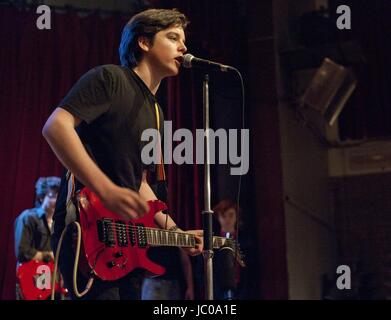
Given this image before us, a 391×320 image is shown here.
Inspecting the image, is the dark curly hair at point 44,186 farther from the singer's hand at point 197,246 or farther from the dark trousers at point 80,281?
the dark trousers at point 80,281

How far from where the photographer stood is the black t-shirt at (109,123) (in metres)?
2.06

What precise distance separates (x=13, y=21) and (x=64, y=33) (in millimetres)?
446

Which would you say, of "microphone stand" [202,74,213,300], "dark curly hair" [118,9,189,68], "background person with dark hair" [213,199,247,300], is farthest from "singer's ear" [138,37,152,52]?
"background person with dark hair" [213,199,247,300]

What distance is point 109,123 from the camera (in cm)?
216

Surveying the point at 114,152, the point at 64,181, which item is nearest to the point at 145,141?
the point at 114,152

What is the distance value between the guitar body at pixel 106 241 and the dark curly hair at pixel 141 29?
0.67 meters

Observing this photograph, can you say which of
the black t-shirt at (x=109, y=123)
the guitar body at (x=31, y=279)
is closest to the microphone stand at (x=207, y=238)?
the black t-shirt at (x=109, y=123)

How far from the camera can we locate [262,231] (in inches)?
247

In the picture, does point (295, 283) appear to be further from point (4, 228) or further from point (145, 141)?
point (145, 141)

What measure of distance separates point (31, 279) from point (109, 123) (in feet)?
10.8

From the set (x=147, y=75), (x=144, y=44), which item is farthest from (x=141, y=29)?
(x=147, y=75)

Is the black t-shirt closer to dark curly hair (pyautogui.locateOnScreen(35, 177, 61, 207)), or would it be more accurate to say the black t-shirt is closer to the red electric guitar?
the red electric guitar

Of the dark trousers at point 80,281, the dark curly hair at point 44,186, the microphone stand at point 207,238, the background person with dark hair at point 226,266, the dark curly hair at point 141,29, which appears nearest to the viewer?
the dark trousers at point 80,281

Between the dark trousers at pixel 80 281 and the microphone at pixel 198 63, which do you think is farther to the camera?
the microphone at pixel 198 63
